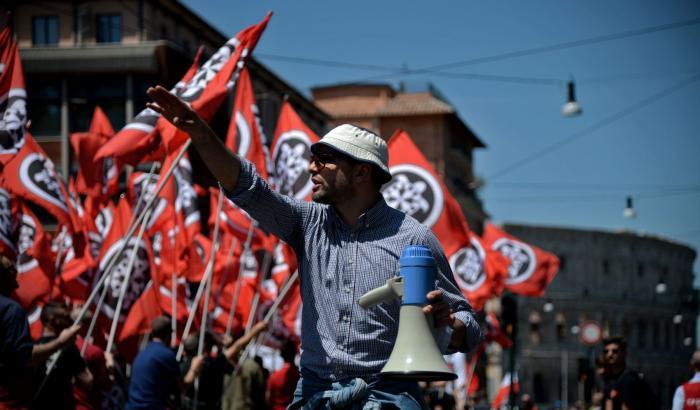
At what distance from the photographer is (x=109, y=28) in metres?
47.7

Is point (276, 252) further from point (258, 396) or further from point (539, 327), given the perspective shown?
point (539, 327)

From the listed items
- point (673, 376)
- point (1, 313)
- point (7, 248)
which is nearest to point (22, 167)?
point (7, 248)

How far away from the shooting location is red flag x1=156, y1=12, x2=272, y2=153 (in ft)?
38.0

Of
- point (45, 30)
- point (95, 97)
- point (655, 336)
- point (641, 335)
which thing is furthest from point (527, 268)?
point (655, 336)

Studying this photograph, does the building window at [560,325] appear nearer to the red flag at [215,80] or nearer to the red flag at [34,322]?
the red flag at [34,322]

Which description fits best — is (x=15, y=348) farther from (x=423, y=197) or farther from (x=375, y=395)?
(x=423, y=197)

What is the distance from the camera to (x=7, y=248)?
11.1 metres

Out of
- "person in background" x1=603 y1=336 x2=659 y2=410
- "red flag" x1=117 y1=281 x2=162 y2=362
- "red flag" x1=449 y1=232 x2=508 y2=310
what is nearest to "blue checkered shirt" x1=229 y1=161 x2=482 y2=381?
"person in background" x1=603 y1=336 x2=659 y2=410

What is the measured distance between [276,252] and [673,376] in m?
106

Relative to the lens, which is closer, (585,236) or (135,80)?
(135,80)

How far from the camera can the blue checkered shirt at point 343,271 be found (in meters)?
4.61

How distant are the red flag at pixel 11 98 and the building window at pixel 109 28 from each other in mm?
36533

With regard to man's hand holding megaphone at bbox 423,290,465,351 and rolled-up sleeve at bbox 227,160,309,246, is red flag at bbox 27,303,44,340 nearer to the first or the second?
rolled-up sleeve at bbox 227,160,309,246

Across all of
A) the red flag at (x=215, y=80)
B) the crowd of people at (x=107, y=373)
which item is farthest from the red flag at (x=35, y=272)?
the red flag at (x=215, y=80)
